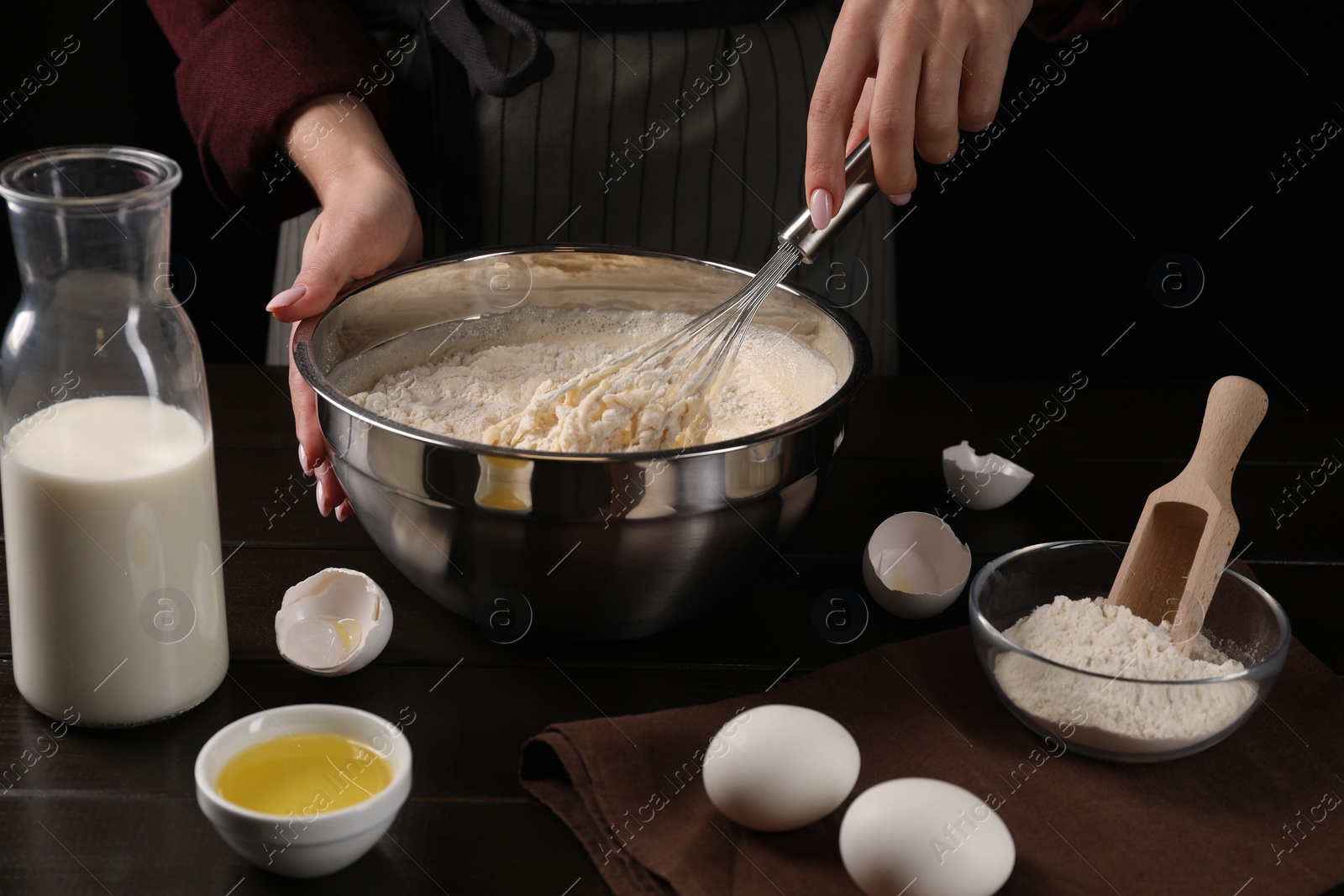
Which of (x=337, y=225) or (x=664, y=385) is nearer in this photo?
(x=664, y=385)

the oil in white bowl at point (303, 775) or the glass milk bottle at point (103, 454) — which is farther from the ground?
the glass milk bottle at point (103, 454)

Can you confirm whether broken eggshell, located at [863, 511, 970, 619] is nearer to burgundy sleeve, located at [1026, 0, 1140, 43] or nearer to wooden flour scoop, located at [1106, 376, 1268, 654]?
wooden flour scoop, located at [1106, 376, 1268, 654]

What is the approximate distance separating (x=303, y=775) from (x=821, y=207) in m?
0.55

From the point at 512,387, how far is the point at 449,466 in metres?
0.25

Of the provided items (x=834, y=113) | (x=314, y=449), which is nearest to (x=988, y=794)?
(x=834, y=113)

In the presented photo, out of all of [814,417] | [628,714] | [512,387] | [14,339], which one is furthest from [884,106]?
[14,339]

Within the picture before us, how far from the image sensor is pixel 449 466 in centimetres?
77

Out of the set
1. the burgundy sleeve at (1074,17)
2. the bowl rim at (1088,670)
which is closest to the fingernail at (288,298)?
the bowl rim at (1088,670)

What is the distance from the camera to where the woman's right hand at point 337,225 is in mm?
985

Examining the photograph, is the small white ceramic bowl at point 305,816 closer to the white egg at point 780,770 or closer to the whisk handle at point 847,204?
the white egg at point 780,770

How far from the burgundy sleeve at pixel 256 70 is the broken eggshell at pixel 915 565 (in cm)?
74

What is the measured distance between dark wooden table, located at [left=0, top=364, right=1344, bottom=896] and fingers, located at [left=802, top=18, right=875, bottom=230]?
281 mm

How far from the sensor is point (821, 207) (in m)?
0.90

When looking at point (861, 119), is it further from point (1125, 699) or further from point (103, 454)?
point (103, 454)
